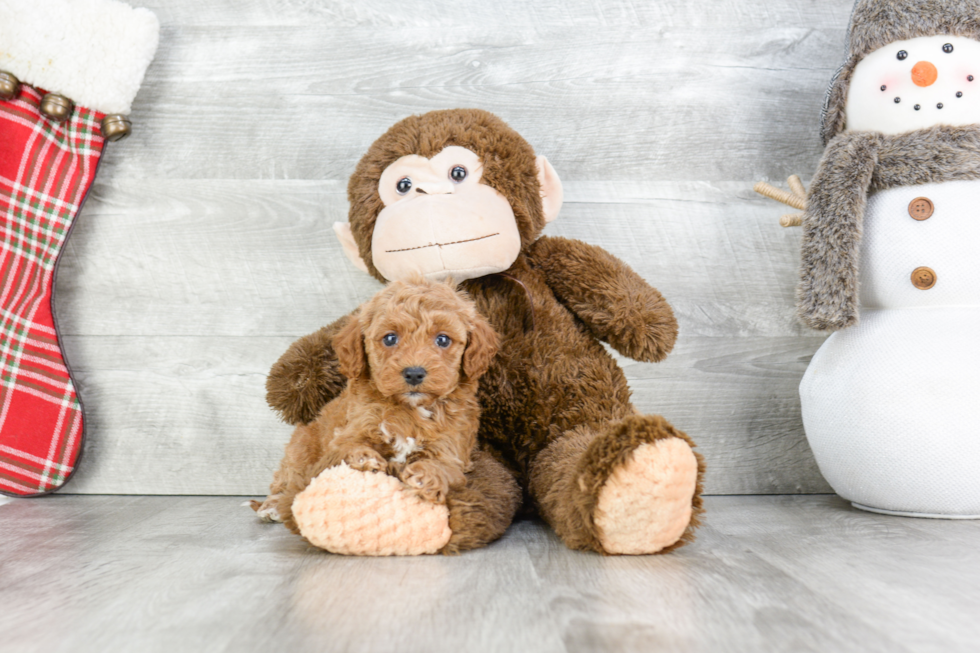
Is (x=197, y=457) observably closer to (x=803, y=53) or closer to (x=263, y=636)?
(x=263, y=636)

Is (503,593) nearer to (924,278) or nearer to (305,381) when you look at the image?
(305,381)

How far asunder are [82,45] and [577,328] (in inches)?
→ 34.5

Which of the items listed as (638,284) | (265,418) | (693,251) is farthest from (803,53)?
(265,418)

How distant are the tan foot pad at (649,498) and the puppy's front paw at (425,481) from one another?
17 cm

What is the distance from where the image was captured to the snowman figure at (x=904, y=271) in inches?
35.5

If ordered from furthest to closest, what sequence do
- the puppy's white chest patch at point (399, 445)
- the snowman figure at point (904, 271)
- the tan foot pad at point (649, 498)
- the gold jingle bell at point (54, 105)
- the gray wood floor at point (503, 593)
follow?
the gold jingle bell at point (54, 105) < the snowman figure at point (904, 271) < the puppy's white chest patch at point (399, 445) < the tan foot pad at point (649, 498) < the gray wood floor at point (503, 593)

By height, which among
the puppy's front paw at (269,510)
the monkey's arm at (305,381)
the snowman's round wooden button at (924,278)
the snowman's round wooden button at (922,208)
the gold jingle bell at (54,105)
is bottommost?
the puppy's front paw at (269,510)

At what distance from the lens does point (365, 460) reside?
778 mm

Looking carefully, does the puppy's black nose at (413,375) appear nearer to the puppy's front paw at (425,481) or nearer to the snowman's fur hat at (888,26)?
Result: the puppy's front paw at (425,481)

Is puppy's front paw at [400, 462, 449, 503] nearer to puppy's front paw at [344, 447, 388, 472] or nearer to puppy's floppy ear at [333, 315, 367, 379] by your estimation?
puppy's front paw at [344, 447, 388, 472]

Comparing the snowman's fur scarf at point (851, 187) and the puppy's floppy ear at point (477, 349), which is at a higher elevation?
the snowman's fur scarf at point (851, 187)

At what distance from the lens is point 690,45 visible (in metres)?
1.23

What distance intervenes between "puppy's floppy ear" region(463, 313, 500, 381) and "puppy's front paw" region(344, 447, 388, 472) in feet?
0.46

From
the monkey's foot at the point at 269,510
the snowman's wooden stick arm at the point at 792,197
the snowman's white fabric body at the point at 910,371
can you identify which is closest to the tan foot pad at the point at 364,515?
the monkey's foot at the point at 269,510
